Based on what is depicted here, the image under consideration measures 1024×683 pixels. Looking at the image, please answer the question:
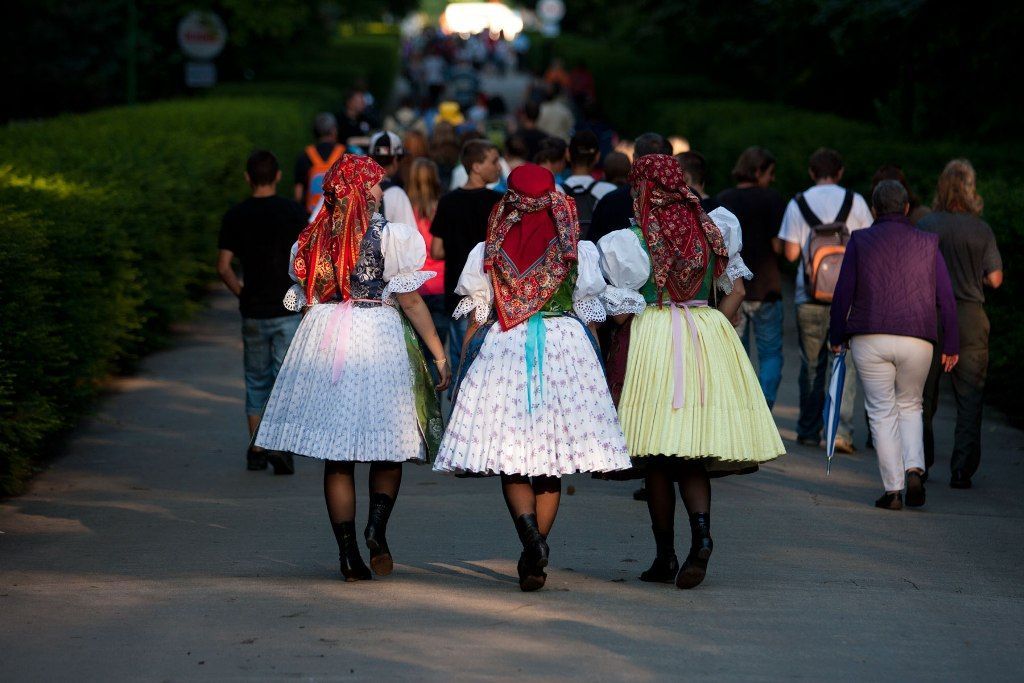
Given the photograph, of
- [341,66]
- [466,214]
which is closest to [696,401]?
[466,214]

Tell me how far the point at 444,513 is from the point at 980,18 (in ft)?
31.1

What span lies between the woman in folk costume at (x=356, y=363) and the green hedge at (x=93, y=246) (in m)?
1.90

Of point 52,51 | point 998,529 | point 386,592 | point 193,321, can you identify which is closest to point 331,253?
point 386,592

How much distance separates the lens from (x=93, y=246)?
34.4 feet

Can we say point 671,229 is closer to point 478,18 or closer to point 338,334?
point 338,334

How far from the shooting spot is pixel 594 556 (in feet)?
24.3

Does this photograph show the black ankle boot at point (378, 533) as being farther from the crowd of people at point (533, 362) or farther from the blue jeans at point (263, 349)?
the blue jeans at point (263, 349)

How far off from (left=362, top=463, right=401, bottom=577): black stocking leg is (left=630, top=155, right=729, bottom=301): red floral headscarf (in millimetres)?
1377

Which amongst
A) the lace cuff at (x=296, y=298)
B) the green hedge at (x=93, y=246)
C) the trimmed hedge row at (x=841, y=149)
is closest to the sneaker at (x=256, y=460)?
the green hedge at (x=93, y=246)

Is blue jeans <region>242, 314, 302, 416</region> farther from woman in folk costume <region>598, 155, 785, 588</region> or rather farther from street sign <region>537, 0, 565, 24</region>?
street sign <region>537, 0, 565, 24</region>

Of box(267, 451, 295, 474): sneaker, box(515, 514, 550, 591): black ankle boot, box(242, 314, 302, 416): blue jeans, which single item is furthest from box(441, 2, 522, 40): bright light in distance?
box(515, 514, 550, 591): black ankle boot

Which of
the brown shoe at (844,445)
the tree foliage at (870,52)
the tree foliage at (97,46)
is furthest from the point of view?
the tree foliage at (97,46)

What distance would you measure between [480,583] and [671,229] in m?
1.71

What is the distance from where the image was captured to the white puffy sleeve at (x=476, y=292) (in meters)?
6.55
